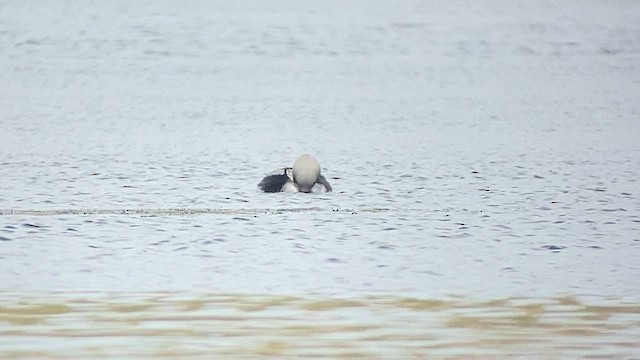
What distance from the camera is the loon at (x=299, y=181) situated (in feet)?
29.3

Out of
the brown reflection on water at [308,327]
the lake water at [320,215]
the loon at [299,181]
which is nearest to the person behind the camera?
the brown reflection on water at [308,327]

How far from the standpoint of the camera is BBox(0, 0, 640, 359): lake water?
419cm

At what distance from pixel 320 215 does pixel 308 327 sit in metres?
3.42

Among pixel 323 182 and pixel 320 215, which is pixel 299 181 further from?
pixel 320 215

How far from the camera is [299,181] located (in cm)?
898

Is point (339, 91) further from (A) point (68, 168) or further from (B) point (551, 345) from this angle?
(B) point (551, 345)

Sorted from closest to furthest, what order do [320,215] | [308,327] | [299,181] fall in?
[308,327] < [320,215] < [299,181]

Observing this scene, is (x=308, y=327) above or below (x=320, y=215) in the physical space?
above

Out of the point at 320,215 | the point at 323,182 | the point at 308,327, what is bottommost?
the point at 323,182

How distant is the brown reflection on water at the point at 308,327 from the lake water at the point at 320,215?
1cm

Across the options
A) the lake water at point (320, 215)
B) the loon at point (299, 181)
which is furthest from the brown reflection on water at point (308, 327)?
the loon at point (299, 181)

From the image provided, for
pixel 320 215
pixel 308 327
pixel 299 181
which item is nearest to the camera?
pixel 308 327

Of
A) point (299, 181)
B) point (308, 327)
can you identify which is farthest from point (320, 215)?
point (308, 327)

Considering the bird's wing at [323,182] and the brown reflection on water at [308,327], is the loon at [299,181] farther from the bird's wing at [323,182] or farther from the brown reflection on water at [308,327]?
the brown reflection on water at [308,327]
